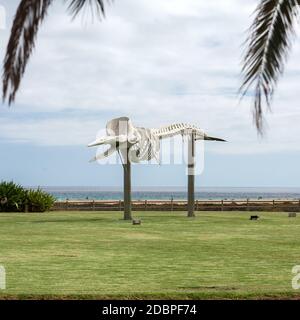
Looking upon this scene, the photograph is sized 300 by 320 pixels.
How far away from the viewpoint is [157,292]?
10.8 meters

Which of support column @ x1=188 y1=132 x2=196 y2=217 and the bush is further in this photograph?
the bush

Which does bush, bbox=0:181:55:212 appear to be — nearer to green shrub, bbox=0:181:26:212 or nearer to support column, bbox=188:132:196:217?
green shrub, bbox=0:181:26:212

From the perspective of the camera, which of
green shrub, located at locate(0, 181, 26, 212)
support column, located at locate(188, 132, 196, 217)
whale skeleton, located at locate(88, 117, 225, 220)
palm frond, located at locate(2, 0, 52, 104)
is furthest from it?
green shrub, located at locate(0, 181, 26, 212)

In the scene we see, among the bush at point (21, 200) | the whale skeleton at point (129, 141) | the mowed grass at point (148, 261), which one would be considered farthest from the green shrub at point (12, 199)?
the mowed grass at point (148, 261)

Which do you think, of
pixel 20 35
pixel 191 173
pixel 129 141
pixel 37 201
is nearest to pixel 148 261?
pixel 20 35

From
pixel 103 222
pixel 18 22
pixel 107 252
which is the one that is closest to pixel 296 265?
pixel 107 252

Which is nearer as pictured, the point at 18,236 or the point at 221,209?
the point at 18,236

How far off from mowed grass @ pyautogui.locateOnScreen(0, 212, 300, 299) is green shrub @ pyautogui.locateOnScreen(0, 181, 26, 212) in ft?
43.9

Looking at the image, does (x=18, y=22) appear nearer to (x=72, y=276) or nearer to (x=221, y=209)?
(x=72, y=276)

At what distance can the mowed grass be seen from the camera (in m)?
11.1

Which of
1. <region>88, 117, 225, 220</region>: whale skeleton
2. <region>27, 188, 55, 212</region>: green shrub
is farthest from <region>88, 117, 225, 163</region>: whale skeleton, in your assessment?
<region>27, 188, 55, 212</region>: green shrub

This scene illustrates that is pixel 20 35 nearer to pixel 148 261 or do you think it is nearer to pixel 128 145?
pixel 148 261

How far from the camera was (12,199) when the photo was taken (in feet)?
127
